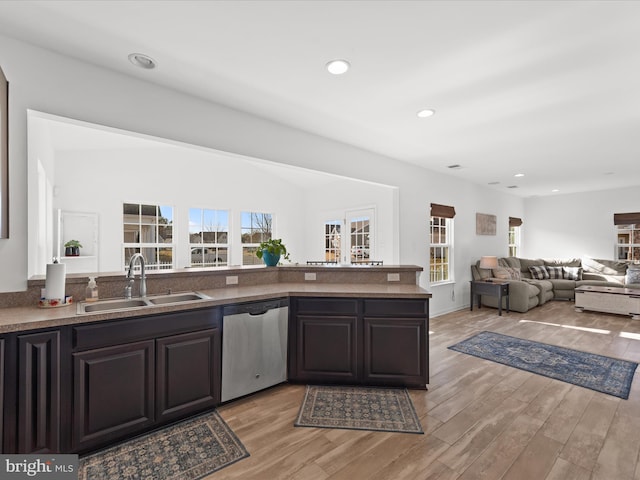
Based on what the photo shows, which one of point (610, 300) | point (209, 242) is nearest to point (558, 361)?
point (610, 300)

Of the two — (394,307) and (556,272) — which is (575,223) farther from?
(394,307)

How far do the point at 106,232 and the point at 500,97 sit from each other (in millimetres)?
5736

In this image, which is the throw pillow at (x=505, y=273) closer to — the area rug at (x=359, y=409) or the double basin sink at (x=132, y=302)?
the area rug at (x=359, y=409)

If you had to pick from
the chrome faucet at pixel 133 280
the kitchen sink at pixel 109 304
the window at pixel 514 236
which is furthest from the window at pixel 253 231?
the window at pixel 514 236

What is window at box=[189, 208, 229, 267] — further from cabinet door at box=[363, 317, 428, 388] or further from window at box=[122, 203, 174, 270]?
cabinet door at box=[363, 317, 428, 388]

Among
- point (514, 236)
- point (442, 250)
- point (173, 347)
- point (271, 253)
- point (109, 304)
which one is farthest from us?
point (514, 236)

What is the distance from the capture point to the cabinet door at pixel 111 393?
1.89 metres

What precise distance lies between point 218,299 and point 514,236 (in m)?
8.54

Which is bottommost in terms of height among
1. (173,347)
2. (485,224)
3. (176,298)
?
(173,347)

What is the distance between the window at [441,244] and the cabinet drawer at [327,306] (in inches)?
129

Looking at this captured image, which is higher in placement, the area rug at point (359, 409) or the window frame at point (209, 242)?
the window frame at point (209, 242)

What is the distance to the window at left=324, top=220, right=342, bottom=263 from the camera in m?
6.93

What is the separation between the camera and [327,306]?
9.27 feet

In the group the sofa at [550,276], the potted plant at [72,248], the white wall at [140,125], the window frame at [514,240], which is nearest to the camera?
the white wall at [140,125]
